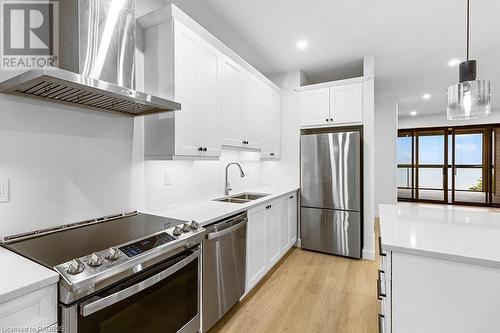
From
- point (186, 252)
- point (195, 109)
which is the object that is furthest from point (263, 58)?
point (186, 252)

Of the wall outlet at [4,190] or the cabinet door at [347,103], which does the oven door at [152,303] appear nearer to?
the wall outlet at [4,190]

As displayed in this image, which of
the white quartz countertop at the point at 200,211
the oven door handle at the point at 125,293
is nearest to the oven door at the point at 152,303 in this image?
the oven door handle at the point at 125,293

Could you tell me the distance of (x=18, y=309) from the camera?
0.84 meters

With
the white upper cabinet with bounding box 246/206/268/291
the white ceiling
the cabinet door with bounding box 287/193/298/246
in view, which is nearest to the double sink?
the white upper cabinet with bounding box 246/206/268/291

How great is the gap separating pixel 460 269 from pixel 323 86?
3.03 metres

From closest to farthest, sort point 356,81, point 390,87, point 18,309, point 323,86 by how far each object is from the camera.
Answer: point 18,309
point 356,81
point 323,86
point 390,87

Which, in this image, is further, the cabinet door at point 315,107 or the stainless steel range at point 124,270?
the cabinet door at point 315,107

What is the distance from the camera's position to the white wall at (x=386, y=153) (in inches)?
233

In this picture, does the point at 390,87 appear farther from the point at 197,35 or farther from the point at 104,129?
the point at 104,129

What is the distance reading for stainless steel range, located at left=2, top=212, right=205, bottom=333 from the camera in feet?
3.19

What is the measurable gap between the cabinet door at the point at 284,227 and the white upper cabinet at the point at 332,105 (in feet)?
4.44

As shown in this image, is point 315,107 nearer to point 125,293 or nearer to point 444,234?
point 444,234

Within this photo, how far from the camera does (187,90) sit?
6.47ft

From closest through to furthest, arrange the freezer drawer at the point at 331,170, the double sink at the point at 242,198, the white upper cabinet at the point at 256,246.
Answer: the white upper cabinet at the point at 256,246, the double sink at the point at 242,198, the freezer drawer at the point at 331,170
